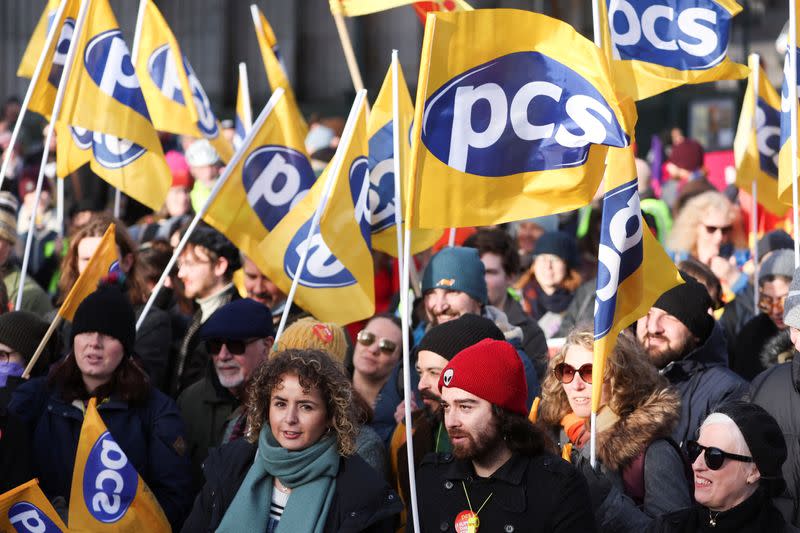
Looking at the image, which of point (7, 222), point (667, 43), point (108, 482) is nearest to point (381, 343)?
point (108, 482)

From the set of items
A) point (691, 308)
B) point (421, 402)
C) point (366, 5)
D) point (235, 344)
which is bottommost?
point (421, 402)

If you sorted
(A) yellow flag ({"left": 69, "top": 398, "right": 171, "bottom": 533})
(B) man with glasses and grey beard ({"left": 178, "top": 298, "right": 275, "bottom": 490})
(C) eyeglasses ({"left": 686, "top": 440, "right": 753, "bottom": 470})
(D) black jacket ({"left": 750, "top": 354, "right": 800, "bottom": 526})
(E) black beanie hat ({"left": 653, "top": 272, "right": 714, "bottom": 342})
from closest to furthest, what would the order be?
(C) eyeglasses ({"left": 686, "top": 440, "right": 753, "bottom": 470}) → (D) black jacket ({"left": 750, "top": 354, "right": 800, "bottom": 526}) → (A) yellow flag ({"left": 69, "top": 398, "right": 171, "bottom": 533}) → (E) black beanie hat ({"left": 653, "top": 272, "right": 714, "bottom": 342}) → (B) man with glasses and grey beard ({"left": 178, "top": 298, "right": 275, "bottom": 490})

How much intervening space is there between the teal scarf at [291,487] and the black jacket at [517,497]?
0.37m

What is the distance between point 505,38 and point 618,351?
1.26 metres

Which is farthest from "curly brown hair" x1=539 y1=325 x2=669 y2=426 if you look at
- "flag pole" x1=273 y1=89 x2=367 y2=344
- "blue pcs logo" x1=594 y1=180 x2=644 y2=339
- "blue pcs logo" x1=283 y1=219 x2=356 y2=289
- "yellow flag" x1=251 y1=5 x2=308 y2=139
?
"yellow flag" x1=251 y1=5 x2=308 y2=139

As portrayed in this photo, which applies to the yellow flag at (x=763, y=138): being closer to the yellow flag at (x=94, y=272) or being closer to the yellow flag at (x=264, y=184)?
the yellow flag at (x=264, y=184)

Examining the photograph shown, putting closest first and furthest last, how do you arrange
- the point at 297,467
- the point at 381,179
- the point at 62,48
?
1. the point at 297,467
2. the point at 381,179
3. the point at 62,48

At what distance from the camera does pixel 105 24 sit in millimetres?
8609

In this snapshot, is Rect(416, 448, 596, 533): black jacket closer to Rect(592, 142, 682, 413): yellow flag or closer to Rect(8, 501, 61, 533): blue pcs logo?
Rect(592, 142, 682, 413): yellow flag

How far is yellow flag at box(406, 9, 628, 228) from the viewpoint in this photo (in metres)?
5.53

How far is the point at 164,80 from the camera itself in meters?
9.83

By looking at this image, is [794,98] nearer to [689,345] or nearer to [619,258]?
[689,345]

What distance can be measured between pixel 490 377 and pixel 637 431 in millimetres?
725

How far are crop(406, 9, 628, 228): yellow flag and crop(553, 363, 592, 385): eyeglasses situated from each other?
24.2 inches
